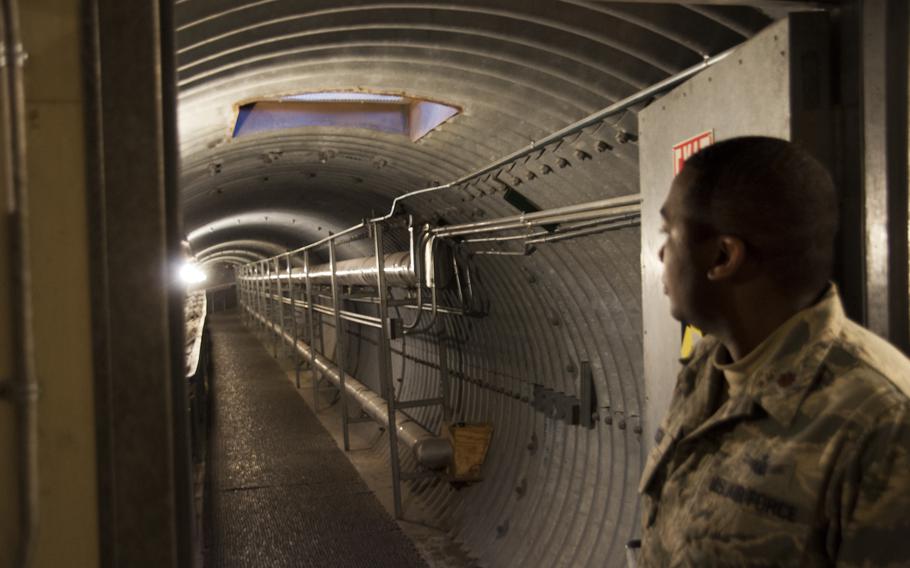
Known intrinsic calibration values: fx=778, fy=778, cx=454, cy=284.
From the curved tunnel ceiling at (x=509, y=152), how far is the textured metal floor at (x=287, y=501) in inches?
45.0

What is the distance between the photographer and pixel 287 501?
7.27m

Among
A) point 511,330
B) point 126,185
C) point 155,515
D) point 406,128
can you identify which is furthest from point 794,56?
point 511,330

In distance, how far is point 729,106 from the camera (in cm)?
257

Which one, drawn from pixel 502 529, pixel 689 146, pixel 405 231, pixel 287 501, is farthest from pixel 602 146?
pixel 405 231

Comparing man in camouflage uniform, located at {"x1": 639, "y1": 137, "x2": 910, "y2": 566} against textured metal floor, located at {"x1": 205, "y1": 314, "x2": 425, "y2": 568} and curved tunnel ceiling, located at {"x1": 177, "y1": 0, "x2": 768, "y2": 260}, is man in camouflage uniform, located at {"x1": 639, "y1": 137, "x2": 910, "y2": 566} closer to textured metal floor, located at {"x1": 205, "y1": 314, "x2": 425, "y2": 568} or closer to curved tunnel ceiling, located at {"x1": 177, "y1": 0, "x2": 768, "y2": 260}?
curved tunnel ceiling, located at {"x1": 177, "y1": 0, "x2": 768, "y2": 260}

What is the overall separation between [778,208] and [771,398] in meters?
0.42

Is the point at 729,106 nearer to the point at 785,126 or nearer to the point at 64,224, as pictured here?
the point at 785,126

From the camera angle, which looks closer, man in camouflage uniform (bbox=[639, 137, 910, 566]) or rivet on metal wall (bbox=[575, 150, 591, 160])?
man in camouflage uniform (bbox=[639, 137, 910, 566])

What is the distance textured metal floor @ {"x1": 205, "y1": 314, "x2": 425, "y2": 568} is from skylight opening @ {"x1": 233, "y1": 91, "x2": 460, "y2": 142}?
11.1 feet

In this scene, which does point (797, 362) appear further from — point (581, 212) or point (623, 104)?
point (581, 212)

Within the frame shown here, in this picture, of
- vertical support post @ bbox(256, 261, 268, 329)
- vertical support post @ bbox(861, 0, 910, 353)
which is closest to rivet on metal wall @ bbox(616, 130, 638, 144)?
vertical support post @ bbox(861, 0, 910, 353)

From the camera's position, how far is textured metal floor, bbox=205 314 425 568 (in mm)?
6090

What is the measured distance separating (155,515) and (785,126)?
2.05 metres

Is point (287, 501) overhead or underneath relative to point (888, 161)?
underneath
